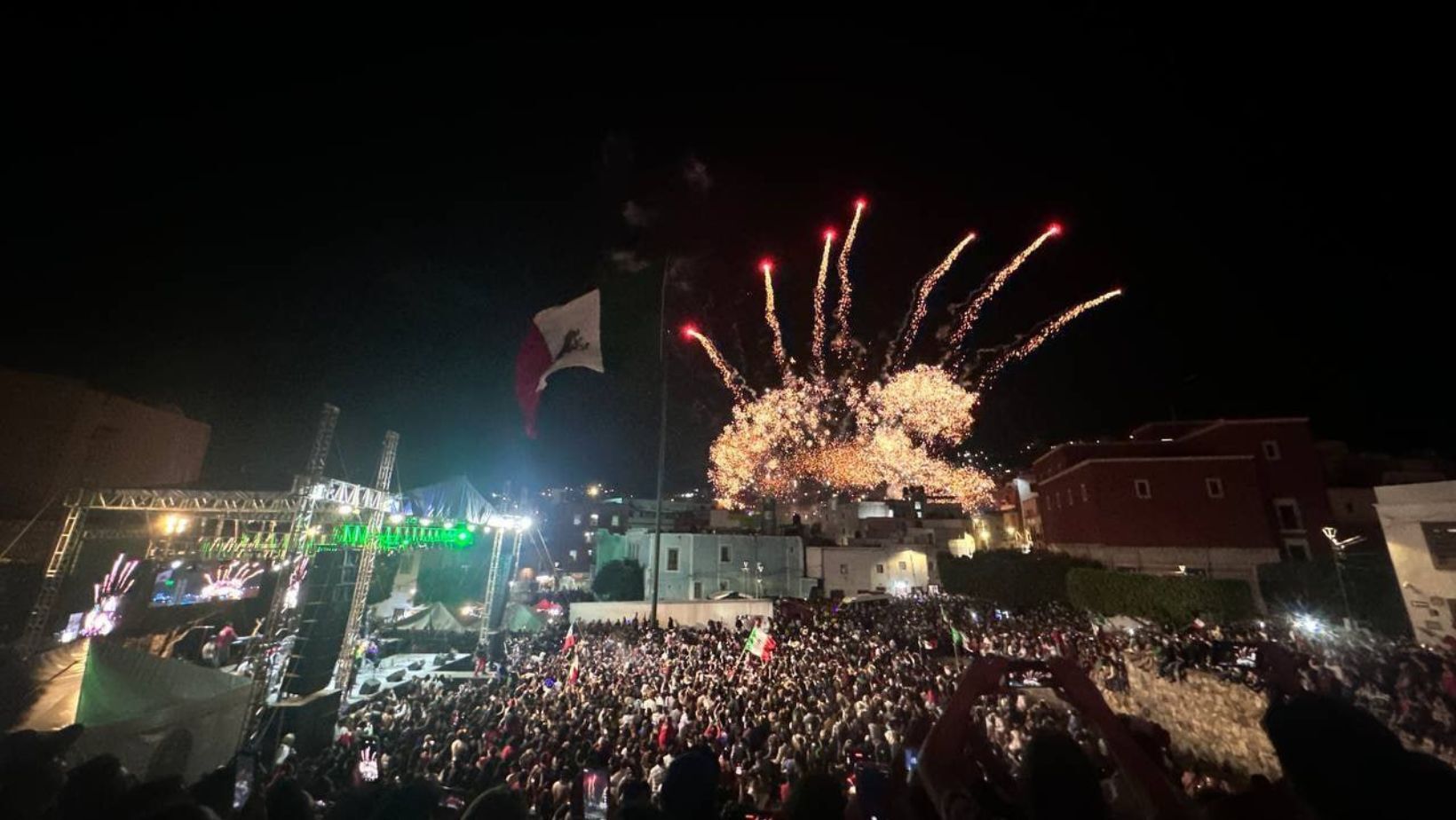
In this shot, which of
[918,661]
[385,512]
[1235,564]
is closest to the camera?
[918,661]

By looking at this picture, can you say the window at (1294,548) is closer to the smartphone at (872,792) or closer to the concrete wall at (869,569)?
the concrete wall at (869,569)

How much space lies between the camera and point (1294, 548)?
82.2ft

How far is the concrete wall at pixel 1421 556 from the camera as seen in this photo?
16281 mm

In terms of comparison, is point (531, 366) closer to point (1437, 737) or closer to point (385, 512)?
point (385, 512)

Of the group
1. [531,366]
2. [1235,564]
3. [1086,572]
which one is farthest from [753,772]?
[1235,564]

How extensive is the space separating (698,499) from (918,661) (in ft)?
210

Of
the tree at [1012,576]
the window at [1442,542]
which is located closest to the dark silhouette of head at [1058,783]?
the window at [1442,542]

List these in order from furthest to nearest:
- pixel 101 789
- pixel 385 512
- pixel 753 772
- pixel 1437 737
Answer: pixel 385 512 < pixel 1437 737 < pixel 753 772 < pixel 101 789

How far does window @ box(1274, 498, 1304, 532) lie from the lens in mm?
25312

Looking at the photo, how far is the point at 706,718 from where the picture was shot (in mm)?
11375

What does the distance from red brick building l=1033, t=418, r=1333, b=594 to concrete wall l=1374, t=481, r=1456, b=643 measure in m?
6.72

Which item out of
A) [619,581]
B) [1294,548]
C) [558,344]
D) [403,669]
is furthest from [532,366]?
[1294,548]

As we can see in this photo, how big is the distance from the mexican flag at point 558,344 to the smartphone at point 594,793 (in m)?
10.0

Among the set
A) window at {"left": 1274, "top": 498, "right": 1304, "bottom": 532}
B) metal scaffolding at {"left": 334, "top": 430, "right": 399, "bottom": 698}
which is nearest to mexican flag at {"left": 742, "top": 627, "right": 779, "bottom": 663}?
metal scaffolding at {"left": 334, "top": 430, "right": 399, "bottom": 698}
